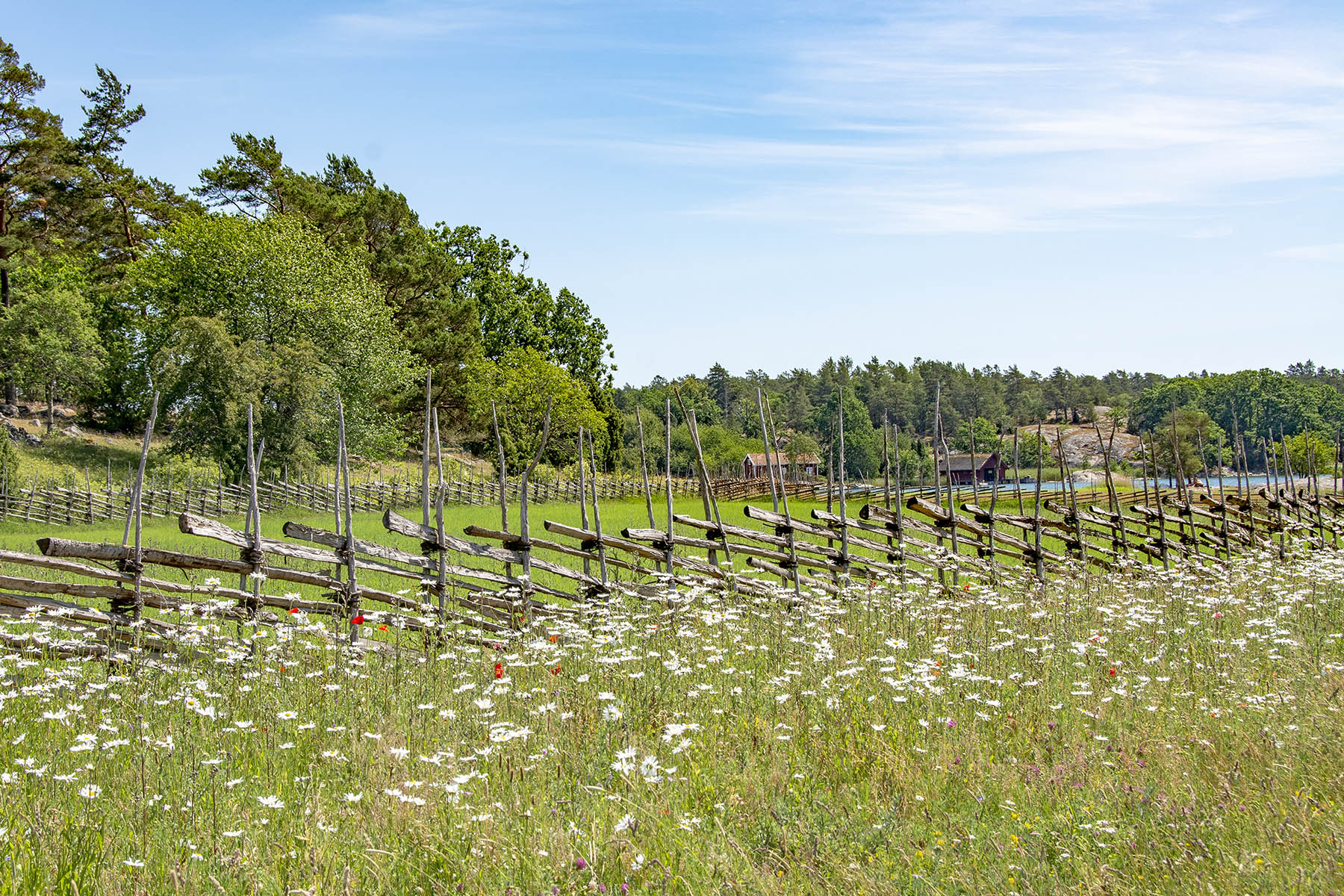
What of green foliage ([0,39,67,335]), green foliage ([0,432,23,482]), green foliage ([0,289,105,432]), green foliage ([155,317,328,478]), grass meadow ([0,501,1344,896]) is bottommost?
grass meadow ([0,501,1344,896])

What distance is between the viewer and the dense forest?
31781mm

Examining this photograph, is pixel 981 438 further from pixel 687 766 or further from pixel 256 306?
pixel 687 766

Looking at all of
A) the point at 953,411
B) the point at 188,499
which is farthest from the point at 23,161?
the point at 953,411

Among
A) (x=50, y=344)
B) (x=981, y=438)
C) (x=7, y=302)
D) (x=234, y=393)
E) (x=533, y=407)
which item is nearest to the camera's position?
(x=234, y=393)

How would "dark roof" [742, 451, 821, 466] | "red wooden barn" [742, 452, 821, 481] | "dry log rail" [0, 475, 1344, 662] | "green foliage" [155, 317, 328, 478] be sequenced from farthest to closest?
"dark roof" [742, 451, 821, 466] → "red wooden barn" [742, 452, 821, 481] → "green foliage" [155, 317, 328, 478] → "dry log rail" [0, 475, 1344, 662]

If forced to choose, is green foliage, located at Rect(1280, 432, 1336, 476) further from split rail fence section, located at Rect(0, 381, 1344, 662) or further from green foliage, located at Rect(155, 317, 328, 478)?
green foliage, located at Rect(155, 317, 328, 478)

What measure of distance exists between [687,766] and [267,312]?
35.1m

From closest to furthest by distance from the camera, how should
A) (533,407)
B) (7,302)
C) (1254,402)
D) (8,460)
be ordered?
1. (8,460)
2. (7,302)
3. (533,407)
4. (1254,402)

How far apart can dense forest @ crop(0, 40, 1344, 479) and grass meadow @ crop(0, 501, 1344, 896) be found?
22.4 m

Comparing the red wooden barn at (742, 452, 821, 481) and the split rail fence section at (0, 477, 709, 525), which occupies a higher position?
the split rail fence section at (0, 477, 709, 525)

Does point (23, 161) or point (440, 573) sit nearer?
point (440, 573)

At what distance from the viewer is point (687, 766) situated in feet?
13.7

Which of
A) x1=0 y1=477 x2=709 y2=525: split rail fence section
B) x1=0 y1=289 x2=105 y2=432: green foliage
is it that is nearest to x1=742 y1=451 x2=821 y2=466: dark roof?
x1=0 y1=477 x2=709 y2=525: split rail fence section

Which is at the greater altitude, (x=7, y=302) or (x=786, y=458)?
(x=7, y=302)
